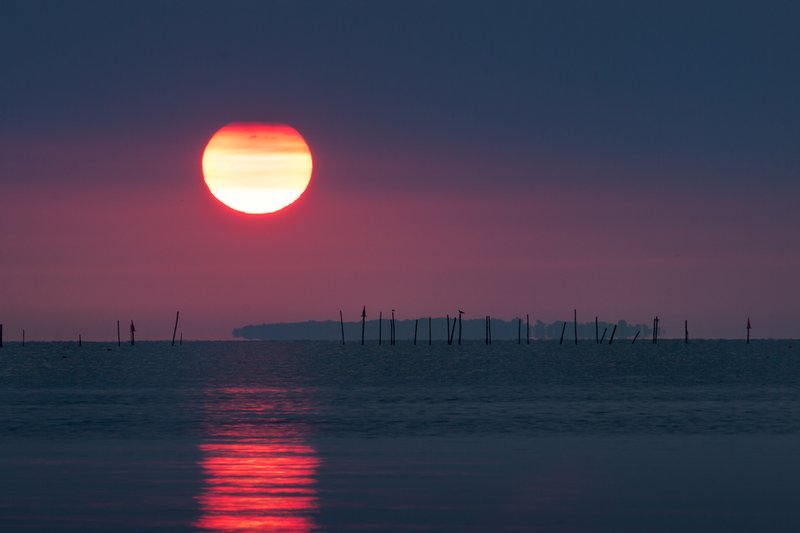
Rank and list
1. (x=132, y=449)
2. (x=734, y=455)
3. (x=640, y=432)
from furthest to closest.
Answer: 1. (x=640, y=432)
2. (x=132, y=449)
3. (x=734, y=455)

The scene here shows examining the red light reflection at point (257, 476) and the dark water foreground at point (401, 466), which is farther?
the dark water foreground at point (401, 466)

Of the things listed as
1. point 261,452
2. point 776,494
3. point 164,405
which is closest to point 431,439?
point 261,452

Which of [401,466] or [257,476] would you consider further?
[401,466]

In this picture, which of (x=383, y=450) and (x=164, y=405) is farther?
(x=164, y=405)

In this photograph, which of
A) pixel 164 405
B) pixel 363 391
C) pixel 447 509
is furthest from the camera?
pixel 363 391

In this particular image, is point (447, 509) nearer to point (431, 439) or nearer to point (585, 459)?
point (585, 459)

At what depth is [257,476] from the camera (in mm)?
29547

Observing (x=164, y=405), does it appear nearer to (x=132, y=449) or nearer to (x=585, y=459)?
(x=132, y=449)

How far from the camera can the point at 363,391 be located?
8700 centimetres

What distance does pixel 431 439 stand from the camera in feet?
138

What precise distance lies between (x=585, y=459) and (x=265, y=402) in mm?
38083

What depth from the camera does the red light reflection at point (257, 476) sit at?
22625 mm

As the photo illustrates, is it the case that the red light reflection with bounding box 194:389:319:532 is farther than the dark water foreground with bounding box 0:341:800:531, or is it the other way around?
the dark water foreground with bounding box 0:341:800:531

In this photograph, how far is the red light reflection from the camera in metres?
22.6
